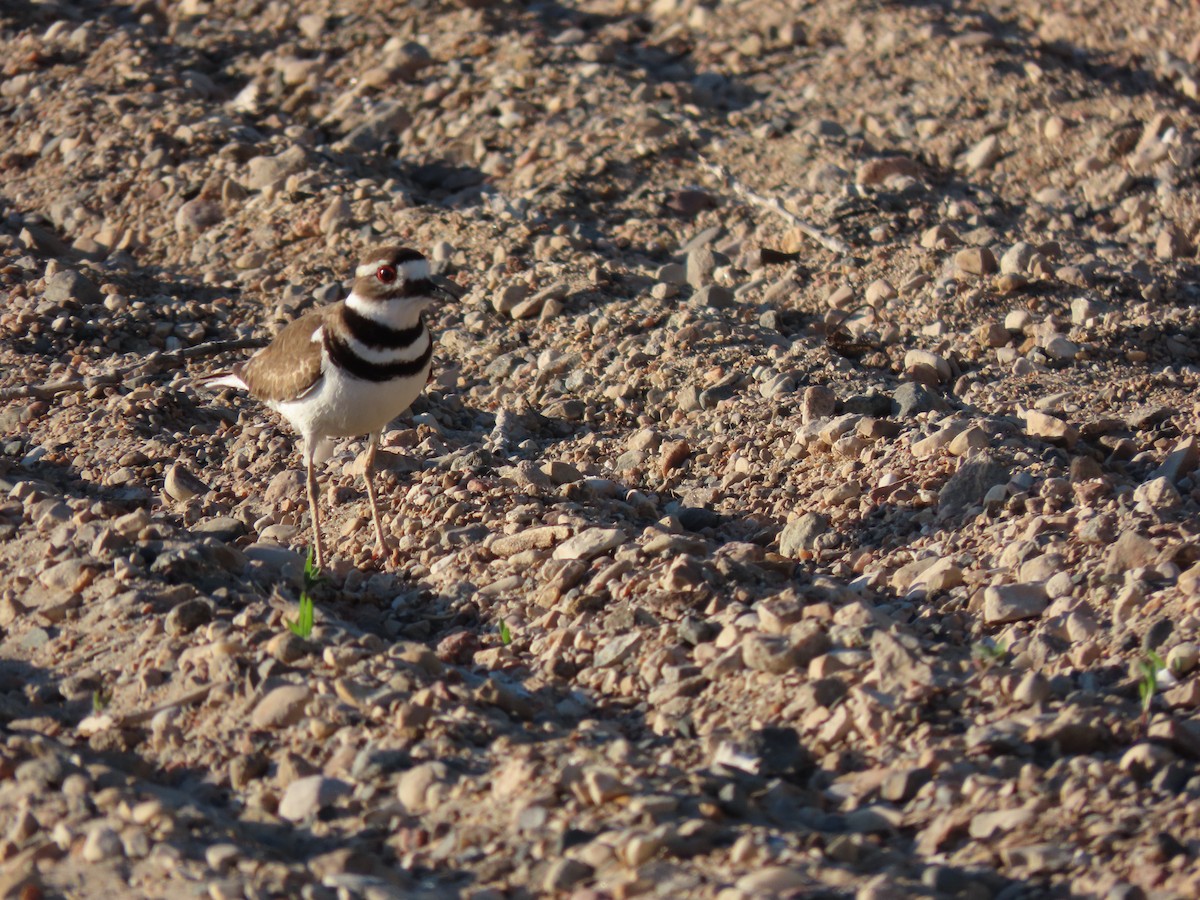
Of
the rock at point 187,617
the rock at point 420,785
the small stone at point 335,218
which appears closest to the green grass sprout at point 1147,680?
the rock at point 420,785

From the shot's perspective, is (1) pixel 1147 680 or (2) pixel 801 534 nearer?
(1) pixel 1147 680

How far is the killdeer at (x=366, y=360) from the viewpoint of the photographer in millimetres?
5430

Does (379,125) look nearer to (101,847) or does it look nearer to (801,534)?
(801,534)

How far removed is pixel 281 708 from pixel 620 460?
2.29 meters

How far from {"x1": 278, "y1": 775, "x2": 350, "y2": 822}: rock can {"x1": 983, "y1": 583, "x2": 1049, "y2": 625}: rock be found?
2086 millimetres

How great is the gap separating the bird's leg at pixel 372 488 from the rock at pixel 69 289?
230 centimetres

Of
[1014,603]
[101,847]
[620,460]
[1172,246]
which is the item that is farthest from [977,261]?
[101,847]

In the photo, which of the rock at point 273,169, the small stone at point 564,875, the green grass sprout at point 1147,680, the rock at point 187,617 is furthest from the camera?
the rock at point 273,169

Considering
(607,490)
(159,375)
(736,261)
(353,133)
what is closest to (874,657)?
(607,490)

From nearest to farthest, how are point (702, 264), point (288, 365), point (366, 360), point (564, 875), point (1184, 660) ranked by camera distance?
point (564, 875) < point (1184, 660) < point (366, 360) < point (288, 365) < point (702, 264)

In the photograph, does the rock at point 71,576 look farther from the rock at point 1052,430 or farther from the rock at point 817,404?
the rock at point 1052,430

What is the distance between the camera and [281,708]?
4172mm

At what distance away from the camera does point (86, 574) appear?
195 inches

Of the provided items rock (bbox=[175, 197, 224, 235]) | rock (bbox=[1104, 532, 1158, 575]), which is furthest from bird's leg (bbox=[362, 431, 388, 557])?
rock (bbox=[175, 197, 224, 235])
